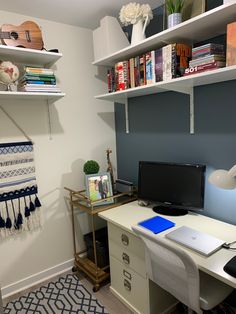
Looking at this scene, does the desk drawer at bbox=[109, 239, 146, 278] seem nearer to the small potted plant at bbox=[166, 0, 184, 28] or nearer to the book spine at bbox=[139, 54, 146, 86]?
the book spine at bbox=[139, 54, 146, 86]

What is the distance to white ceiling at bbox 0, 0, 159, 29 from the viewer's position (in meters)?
1.80

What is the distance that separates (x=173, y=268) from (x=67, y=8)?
6.60 ft

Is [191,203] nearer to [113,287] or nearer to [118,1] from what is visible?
[113,287]

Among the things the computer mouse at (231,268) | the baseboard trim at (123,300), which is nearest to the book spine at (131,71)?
the computer mouse at (231,268)

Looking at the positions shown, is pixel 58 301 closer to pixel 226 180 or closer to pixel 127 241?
pixel 127 241

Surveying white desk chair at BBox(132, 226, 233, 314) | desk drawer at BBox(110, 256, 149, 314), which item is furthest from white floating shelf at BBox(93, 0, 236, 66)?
desk drawer at BBox(110, 256, 149, 314)

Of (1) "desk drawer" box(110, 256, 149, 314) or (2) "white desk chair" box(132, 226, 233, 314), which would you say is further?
(1) "desk drawer" box(110, 256, 149, 314)

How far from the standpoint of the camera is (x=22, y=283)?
2.15 m

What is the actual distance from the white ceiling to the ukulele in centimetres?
19

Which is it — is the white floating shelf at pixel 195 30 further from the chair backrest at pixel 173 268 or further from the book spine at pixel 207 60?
the chair backrest at pixel 173 268

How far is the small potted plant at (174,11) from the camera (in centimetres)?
151

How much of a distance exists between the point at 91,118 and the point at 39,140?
58 cm

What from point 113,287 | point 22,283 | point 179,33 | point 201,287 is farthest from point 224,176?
point 22,283

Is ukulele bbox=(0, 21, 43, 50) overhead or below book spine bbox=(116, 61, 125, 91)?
overhead
